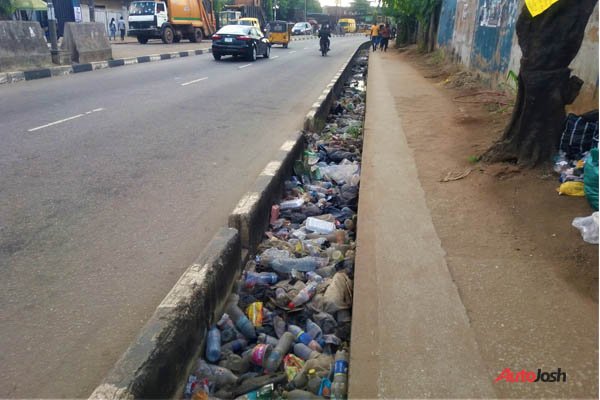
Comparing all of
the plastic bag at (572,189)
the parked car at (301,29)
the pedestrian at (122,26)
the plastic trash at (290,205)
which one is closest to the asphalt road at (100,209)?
the plastic trash at (290,205)

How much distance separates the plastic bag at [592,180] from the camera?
373cm

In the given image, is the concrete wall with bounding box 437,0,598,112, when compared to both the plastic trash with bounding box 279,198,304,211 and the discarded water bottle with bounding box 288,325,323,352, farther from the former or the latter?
the discarded water bottle with bounding box 288,325,323,352

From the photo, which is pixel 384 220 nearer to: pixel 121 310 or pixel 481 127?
pixel 121 310

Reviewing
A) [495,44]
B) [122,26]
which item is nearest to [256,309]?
[495,44]

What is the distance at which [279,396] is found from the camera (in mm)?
2512

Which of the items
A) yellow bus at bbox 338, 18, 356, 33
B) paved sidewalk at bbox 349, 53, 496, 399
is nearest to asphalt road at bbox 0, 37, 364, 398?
paved sidewalk at bbox 349, 53, 496, 399

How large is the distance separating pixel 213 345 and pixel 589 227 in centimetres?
253

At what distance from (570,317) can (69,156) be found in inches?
208

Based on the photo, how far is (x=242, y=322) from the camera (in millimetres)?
3020

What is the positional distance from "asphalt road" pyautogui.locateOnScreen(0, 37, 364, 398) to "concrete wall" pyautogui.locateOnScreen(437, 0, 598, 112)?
3.97 meters

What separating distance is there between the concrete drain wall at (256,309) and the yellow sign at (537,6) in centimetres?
233

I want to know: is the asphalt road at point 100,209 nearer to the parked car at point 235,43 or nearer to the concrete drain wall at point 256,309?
the concrete drain wall at point 256,309

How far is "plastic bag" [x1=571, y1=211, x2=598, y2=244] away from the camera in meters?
3.32

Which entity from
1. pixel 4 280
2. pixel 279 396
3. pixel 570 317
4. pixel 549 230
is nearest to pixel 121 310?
pixel 4 280
